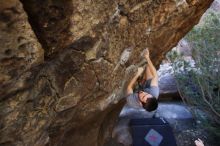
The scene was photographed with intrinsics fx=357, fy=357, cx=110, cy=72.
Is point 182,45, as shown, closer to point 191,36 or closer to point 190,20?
point 191,36

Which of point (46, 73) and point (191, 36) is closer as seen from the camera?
point (46, 73)

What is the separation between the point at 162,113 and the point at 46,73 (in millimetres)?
5958

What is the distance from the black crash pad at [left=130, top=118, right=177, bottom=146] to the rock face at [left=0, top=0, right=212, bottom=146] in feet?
8.80

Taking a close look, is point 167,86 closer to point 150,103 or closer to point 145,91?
point 145,91

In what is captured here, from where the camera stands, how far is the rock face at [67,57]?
303 centimetres

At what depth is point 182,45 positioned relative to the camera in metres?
12.1

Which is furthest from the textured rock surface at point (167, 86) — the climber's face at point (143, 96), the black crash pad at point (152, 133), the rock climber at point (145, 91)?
the climber's face at point (143, 96)

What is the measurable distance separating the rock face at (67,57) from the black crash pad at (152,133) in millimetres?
2682

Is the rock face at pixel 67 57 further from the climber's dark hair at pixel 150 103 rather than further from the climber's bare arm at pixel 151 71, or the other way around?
the climber's dark hair at pixel 150 103

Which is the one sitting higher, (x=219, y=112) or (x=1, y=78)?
(x=1, y=78)

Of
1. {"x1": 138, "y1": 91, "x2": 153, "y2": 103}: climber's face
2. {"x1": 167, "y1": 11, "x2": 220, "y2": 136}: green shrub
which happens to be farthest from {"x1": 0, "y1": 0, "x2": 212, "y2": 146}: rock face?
{"x1": 167, "y1": 11, "x2": 220, "y2": 136}: green shrub

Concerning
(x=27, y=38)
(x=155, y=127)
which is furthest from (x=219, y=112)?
(x=27, y=38)

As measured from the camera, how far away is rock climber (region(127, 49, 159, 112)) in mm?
5000

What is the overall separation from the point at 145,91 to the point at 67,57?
1907 mm
